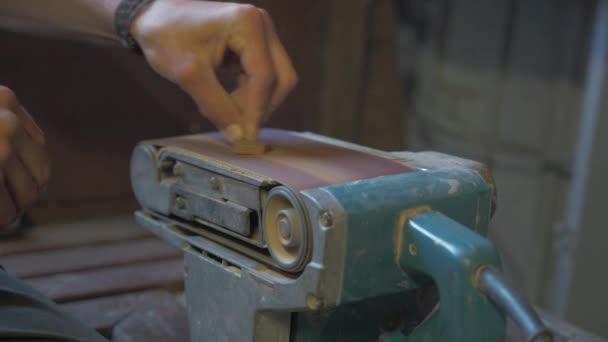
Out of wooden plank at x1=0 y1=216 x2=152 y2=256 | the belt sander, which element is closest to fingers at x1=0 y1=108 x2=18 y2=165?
the belt sander

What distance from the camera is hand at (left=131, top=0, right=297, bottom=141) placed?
826 mm

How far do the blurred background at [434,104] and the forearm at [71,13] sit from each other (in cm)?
33

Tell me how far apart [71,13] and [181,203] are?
15.6 inches

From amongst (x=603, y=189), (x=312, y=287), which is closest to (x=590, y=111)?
(x=603, y=189)

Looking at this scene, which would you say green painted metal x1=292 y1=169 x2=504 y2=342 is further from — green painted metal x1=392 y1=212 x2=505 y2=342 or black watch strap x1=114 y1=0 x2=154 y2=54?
black watch strap x1=114 y1=0 x2=154 y2=54

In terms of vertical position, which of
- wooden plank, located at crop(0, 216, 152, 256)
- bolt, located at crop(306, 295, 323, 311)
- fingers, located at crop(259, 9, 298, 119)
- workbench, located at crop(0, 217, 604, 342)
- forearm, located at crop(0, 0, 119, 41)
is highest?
forearm, located at crop(0, 0, 119, 41)

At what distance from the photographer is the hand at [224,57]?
826mm

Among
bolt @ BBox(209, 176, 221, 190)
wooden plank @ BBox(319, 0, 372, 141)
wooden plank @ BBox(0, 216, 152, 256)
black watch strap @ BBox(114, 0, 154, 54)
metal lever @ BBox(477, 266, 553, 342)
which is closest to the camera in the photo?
metal lever @ BBox(477, 266, 553, 342)

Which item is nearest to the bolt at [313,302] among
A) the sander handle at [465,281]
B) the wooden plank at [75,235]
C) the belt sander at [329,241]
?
the belt sander at [329,241]

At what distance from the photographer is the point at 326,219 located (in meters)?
0.62

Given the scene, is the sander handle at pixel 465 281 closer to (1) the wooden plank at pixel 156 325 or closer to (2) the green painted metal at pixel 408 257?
(2) the green painted metal at pixel 408 257

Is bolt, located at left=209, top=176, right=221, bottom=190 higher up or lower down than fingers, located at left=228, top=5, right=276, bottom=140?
lower down

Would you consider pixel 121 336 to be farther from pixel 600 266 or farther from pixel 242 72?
pixel 600 266

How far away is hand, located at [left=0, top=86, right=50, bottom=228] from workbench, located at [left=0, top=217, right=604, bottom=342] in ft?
1.03
